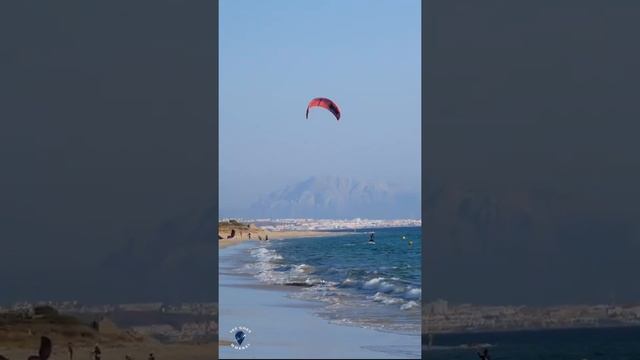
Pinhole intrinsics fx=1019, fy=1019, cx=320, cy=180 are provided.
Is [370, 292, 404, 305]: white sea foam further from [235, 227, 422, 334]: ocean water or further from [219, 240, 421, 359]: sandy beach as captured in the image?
[219, 240, 421, 359]: sandy beach

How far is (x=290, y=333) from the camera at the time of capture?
1223 centimetres

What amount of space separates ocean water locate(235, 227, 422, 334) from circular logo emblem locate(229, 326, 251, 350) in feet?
5.65
